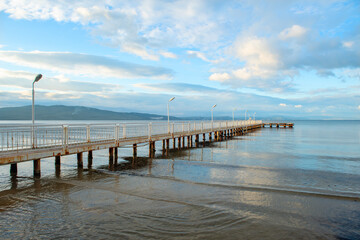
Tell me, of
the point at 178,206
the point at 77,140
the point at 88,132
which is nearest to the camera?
the point at 178,206

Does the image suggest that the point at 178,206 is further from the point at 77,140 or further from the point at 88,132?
the point at 77,140

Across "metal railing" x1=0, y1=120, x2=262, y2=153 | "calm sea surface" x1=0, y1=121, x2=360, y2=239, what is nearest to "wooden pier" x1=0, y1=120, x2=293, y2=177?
"metal railing" x1=0, y1=120, x2=262, y2=153

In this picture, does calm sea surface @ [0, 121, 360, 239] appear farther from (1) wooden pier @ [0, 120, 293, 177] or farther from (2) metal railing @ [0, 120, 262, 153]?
(2) metal railing @ [0, 120, 262, 153]

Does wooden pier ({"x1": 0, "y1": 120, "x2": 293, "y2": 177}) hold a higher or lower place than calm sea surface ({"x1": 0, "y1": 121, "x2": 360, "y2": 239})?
higher

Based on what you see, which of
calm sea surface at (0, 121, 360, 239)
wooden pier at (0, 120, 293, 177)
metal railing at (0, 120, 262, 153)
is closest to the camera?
calm sea surface at (0, 121, 360, 239)

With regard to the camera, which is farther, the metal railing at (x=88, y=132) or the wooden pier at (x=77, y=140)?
the metal railing at (x=88, y=132)

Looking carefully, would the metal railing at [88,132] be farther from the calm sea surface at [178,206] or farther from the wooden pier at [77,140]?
the calm sea surface at [178,206]

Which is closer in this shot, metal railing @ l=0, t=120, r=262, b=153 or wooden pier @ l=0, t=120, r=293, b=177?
wooden pier @ l=0, t=120, r=293, b=177

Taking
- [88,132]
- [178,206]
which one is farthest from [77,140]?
[178,206]

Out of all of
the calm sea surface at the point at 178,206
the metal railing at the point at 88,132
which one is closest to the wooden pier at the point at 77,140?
the metal railing at the point at 88,132

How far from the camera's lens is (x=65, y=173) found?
1083 cm

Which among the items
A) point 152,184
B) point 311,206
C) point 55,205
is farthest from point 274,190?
point 55,205

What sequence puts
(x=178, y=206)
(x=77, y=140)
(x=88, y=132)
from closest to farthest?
(x=178, y=206)
(x=88, y=132)
(x=77, y=140)

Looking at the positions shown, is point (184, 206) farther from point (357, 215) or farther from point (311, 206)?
point (357, 215)
